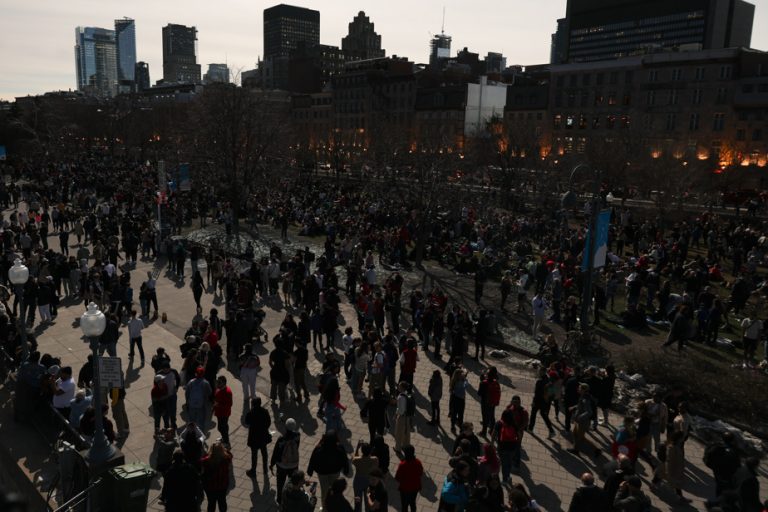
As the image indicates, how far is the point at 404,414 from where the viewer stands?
33.0ft

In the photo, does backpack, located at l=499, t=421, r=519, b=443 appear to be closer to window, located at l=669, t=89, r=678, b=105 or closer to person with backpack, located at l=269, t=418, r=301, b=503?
person with backpack, located at l=269, t=418, r=301, b=503

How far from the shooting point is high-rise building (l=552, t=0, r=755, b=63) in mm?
120875

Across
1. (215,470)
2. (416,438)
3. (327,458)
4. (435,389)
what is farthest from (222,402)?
(435,389)

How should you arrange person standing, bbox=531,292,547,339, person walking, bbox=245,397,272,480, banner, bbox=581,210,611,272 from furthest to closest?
1. person standing, bbox=531,292,547,339
2. banner, bbox=581,210,611,272
3. person walking, bbox=245,397,272,480

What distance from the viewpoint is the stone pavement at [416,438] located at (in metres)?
9.46

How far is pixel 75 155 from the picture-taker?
252ft

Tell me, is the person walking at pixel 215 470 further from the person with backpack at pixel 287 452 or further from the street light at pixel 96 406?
the street light at pixel 96 406

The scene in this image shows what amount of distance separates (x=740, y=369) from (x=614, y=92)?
65.4m

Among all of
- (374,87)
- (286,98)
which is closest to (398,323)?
(374,87)

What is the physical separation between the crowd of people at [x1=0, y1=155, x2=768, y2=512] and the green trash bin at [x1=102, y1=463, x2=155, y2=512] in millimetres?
492

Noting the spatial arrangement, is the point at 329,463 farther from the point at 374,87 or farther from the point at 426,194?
the point at 374,87

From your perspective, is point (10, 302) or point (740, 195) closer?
point (10, 302)

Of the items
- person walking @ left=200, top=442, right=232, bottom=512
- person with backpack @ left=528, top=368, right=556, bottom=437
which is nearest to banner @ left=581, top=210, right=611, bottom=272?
Answer: person with backpack @ left=528, top=368, right=556, bottom=437

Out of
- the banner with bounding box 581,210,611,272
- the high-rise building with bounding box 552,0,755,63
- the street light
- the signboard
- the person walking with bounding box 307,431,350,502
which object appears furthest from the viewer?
the high-rise building with bounding box 552,0,755,63
